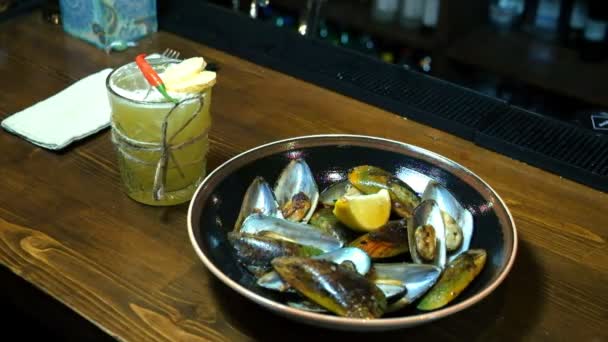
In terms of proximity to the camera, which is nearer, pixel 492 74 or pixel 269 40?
pixel 269 40

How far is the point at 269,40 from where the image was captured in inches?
54.6

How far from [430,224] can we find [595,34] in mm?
1421

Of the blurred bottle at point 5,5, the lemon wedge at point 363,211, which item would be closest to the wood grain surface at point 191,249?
the lemon wedge at point 363,211

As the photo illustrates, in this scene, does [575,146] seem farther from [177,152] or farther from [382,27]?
[382,27]

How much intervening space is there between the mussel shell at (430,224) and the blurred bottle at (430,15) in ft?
4.53

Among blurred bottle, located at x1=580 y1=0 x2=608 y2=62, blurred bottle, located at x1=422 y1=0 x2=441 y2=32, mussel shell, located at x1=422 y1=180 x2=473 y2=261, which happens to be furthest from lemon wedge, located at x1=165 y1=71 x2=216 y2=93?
blurred bottle, located at x1=580 y1=0 x2=608 y2=62

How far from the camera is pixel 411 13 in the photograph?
2.14 metres

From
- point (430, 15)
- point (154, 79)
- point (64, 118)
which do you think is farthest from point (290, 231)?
point (430, 15)

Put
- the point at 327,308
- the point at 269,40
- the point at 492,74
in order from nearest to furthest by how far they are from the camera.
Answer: the point at 327,308
the point at 269,40
the point at 492,74

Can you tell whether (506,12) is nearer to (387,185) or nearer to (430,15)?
(430,15)

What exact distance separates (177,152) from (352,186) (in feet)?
0.77

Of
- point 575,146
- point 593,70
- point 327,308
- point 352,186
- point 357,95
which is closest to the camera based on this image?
point 327,308

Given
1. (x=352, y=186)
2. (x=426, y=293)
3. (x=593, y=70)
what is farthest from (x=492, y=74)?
(x=426, y=293)

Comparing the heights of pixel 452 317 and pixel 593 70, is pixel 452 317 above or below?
above
